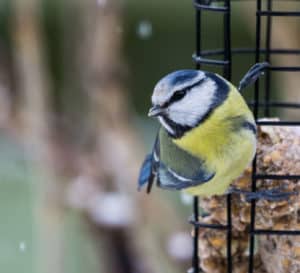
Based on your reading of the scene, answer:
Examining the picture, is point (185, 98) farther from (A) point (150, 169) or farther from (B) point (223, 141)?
(A) point (150, 169)

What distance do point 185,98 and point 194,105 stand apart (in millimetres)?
36

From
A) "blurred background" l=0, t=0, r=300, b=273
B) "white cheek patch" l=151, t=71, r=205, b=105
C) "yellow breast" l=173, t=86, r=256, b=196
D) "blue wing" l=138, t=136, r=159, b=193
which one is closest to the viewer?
"white cheek patch" l=151, t=71, r=205, b=105

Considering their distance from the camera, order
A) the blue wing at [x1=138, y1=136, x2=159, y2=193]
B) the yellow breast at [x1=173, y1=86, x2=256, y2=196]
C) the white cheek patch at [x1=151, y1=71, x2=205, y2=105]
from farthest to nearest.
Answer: the blue wing at [x1=138, y1=136, x2=159, y2=193], the yellow breast at [x1=173, y1=86, x2=256, y2=196], the white cheek patch at [x1=151, y1=71, x2=205, y2=105]

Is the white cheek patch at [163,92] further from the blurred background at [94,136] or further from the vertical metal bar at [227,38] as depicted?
the blurred background at [94,136]

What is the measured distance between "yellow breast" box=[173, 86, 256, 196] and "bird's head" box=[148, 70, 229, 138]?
17 mm

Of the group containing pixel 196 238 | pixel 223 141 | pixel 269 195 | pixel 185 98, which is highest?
pixel 185 98

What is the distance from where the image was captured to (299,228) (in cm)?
167

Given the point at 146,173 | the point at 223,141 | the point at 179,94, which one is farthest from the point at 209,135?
the point at 146,173

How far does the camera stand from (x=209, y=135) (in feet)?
5.24

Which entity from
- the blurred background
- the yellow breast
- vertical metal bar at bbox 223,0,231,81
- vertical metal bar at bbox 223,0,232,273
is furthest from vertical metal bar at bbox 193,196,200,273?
the blurred background

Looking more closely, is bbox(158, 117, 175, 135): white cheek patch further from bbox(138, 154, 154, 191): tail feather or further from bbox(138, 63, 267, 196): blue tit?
bbox(138, 154, 154, 191): tail feather

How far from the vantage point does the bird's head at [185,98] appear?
1489 millimetres

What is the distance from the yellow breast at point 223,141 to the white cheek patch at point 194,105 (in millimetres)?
25

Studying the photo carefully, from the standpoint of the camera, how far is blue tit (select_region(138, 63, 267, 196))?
5.12 feet
